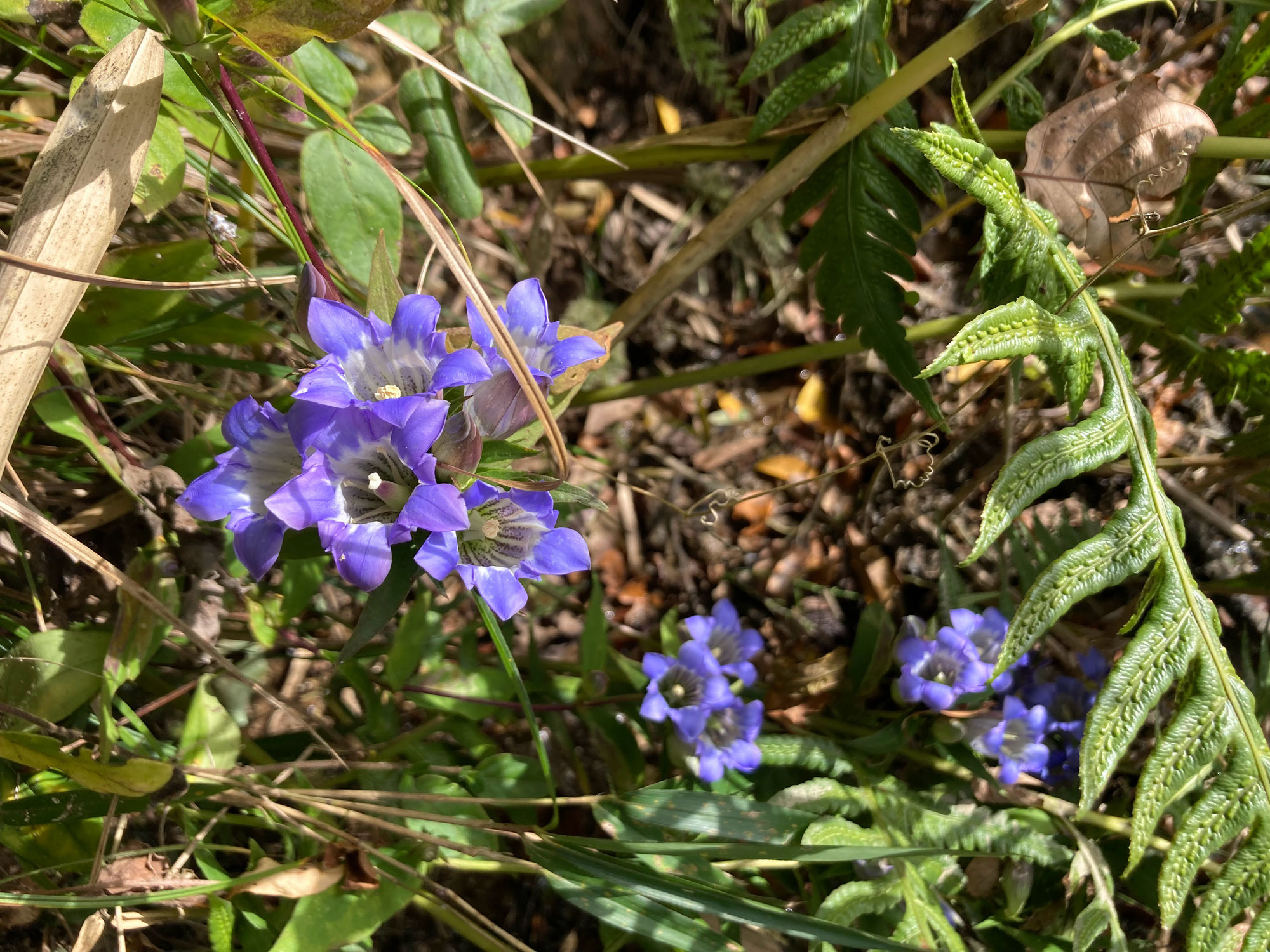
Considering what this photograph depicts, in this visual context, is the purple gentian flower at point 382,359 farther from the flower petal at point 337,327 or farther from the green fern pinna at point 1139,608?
the green fern pinna at point 1139,608

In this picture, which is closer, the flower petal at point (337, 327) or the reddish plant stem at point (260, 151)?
the flower petal at point (337, 327)

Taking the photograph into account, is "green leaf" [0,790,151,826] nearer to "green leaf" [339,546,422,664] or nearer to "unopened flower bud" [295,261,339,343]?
"green leaf" [339,546,422,664]

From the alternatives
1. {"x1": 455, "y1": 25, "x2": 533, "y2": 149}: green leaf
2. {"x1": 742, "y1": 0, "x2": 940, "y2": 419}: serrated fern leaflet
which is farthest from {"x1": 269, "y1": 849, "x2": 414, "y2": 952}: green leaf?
{"x1": 455, "y1": 25, "x2": 533, "y2": 149}: green leaf

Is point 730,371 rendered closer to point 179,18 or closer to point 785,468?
point 785,468

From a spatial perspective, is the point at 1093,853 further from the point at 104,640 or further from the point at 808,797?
the point at 104,640

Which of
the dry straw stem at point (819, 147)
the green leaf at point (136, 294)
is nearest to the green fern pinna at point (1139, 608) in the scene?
the dry straw stem at point (819, 147)

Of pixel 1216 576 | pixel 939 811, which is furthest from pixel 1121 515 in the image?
pixel 1216 576
